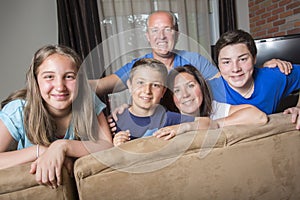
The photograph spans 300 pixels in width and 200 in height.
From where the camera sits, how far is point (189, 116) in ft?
3.23

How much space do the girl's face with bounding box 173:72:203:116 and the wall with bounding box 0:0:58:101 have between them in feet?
7.99

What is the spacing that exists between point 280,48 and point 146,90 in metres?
2.08

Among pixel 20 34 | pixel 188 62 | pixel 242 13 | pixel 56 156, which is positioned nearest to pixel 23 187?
pixel 56 156

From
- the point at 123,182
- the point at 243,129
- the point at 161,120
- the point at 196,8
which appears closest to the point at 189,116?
the point at 161,120

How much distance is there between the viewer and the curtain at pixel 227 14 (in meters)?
3.54

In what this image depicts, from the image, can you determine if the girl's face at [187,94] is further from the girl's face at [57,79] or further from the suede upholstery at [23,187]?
the suede upholstery at [23,187]

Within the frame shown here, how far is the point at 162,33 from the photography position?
1.31 m

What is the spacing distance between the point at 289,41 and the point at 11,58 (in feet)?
8.96

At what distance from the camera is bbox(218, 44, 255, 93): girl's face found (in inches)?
48.1

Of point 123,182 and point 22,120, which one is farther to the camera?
point 22,120

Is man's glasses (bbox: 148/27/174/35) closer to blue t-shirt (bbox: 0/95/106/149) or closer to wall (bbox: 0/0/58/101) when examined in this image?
blue t-shirt (bbox: 0/95/106/149)

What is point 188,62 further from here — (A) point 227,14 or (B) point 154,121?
(A) point 227,14

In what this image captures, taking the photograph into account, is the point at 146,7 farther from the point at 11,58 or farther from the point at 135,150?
the point at 135,150

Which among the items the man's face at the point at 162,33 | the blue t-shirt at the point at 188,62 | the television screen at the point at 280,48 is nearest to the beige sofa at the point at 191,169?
the blue t-shirt at the point at 188,62
